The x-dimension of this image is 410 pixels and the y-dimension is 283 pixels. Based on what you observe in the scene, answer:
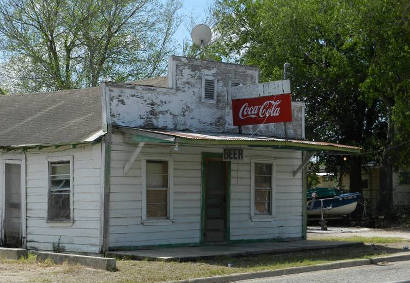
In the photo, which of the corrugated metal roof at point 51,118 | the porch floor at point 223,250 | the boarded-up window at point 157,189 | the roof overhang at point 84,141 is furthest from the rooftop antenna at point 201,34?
the porch floor at point 223,250

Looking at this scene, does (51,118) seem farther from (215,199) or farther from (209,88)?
(215,199)

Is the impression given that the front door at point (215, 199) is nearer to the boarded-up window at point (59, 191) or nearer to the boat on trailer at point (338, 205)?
the boarded-up window at point (59, 191)

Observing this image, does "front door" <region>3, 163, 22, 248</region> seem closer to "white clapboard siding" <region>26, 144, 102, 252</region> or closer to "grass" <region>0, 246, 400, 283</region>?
"white clapboard siding" <region>26, 144, 102, 252</region>

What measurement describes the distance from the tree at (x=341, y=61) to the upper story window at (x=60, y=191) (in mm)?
14595

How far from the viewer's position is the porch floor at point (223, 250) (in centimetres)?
1509

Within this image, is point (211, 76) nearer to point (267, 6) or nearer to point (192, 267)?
point (192, 267)

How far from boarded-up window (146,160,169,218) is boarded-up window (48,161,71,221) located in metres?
1.95

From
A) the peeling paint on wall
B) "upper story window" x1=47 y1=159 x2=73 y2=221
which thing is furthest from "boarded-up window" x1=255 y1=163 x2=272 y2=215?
"upper story window" x1=47 y1=159 x2=73 y2=221

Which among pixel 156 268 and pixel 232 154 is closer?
pixel 156 268

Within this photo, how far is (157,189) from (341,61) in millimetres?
15259

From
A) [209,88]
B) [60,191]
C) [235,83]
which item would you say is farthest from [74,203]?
[235,83]

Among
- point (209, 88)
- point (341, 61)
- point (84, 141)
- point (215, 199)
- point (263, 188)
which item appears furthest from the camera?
point (341, 61)

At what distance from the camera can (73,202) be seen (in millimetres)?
16797

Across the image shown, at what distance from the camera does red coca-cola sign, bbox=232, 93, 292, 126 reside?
17703 mm
